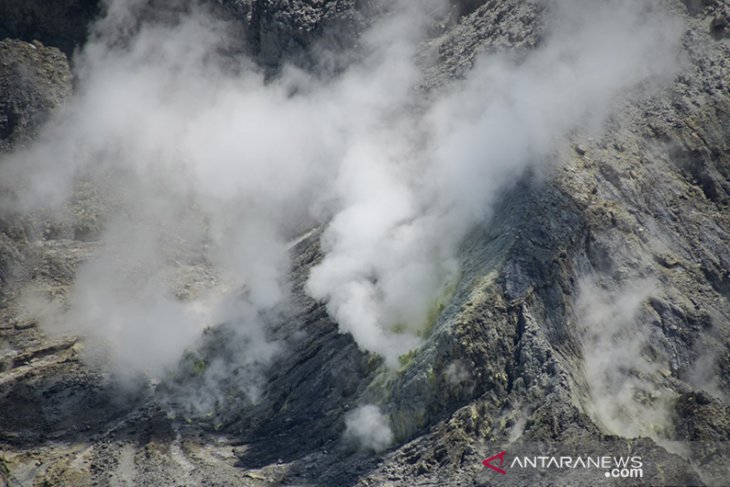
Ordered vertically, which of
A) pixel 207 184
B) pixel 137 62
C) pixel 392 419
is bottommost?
pixel 392 419

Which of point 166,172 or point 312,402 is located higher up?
point 166,172

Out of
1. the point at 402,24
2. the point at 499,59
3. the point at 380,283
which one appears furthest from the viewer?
the point at 402,24

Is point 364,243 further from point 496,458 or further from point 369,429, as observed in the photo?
point 496,458

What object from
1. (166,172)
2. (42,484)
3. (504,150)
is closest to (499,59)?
(504,150)

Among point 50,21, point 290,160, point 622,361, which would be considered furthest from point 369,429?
point 50,21

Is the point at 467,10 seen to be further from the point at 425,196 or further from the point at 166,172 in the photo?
the point at 166,172

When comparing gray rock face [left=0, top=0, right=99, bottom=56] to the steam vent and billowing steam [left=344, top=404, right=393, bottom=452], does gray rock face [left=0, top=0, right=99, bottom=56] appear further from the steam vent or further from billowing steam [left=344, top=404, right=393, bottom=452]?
billowing steam [left=344, top=404, right=393, bottom=452]

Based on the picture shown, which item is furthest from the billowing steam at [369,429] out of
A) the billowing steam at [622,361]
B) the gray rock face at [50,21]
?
the gray rock face at [50,21]
